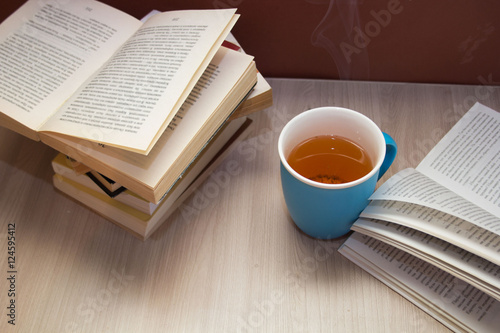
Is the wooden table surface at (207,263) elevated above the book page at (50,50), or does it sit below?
below

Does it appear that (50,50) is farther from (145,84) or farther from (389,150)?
(389,150)

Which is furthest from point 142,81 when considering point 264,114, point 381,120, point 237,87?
point 381,120

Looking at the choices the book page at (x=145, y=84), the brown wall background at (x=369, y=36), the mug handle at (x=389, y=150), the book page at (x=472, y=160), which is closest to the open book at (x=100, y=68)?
the book page at (x=145, y=84)

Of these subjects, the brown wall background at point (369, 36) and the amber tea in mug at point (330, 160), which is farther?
the brown wall background at point (369, 36)

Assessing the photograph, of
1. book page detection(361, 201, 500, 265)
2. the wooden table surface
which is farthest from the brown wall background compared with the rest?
book page detection(361, 201, 500, 265)

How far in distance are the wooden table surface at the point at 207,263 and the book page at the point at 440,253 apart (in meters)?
0.06

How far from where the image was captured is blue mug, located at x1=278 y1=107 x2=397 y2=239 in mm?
554

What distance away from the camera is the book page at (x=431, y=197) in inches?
21.7

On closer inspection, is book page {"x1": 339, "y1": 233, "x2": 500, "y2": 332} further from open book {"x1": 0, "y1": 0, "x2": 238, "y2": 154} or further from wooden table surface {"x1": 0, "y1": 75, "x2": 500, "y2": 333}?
open book {"x1": 0, "y1": 0, "x2": 238, "y2": 154}

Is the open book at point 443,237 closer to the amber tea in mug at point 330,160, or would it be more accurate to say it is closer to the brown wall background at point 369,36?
the amber tea in mug at point 330,160

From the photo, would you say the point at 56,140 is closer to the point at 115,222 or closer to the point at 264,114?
the point at 115,222

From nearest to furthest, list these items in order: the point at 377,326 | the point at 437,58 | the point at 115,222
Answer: the point at 377,326, the point at 115,222, the point at 437,58

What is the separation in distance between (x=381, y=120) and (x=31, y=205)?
0.54 meters

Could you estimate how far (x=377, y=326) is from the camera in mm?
580
